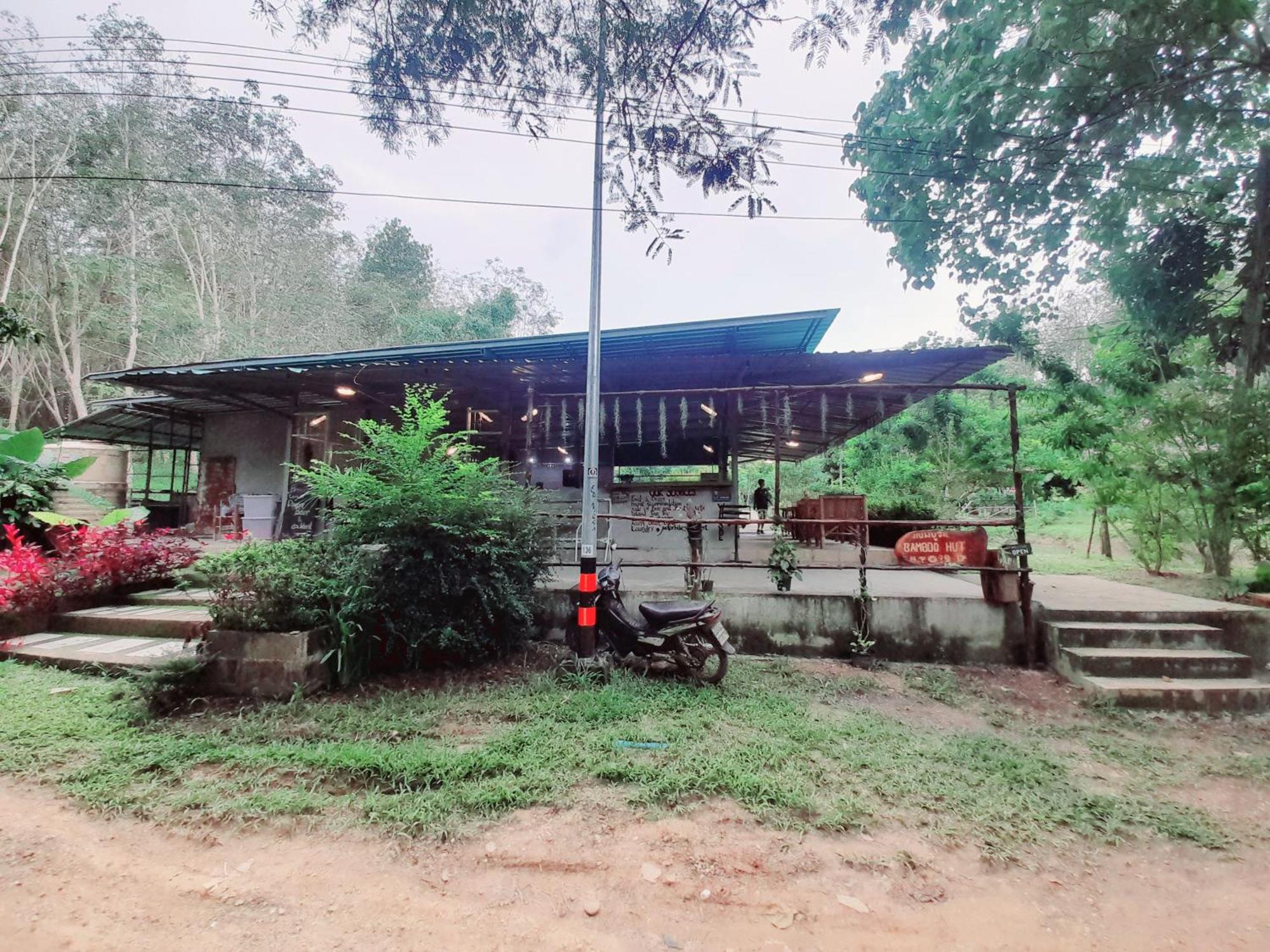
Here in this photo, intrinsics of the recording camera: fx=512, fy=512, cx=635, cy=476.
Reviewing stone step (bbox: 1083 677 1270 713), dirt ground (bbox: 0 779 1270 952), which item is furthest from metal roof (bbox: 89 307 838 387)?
dirt ground (bbox: 0 779 1270 952)

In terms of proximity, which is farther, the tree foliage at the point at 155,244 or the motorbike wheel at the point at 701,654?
the tree foliage at the point at 155,244

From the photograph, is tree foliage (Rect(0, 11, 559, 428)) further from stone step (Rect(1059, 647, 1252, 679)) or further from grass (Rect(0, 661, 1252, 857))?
stone step (Rect(1059, 647, 1252, 679))

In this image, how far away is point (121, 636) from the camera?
15.6ft

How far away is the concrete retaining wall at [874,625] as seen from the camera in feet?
15.8

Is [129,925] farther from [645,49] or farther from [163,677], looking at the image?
[645,49]

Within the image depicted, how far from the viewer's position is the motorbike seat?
4.21 m

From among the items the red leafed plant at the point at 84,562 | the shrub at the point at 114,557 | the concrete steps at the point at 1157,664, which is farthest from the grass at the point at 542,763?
→ the shrub at the point at 114,557

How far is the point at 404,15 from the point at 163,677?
518cm

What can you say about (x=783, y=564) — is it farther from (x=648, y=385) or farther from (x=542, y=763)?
(x=648, y=385)

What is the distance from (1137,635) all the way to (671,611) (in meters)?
4.09

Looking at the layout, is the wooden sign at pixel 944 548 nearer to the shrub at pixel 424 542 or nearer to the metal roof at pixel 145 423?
the shrub at pixel 424 542

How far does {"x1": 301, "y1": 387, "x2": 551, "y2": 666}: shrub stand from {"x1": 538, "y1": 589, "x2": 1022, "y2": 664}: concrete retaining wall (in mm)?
1084

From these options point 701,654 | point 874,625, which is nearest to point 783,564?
point 874,625

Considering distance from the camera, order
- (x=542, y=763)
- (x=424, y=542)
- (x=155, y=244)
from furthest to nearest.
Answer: (x=155, y=244) → (x=424, y=542) → (x=542, y=763)
